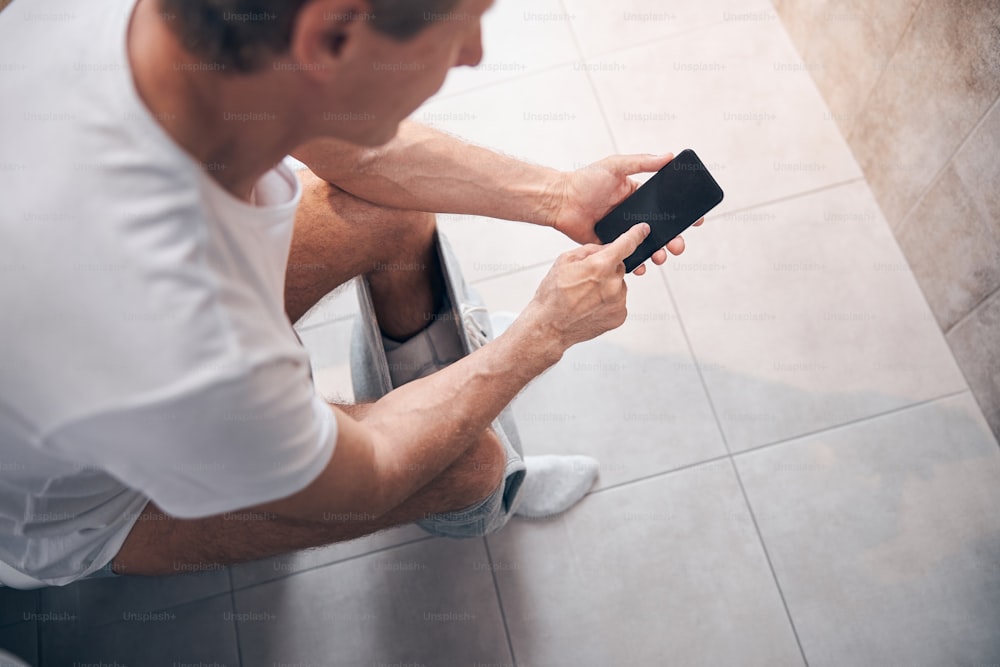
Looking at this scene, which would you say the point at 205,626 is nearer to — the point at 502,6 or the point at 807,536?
the point at 807,536

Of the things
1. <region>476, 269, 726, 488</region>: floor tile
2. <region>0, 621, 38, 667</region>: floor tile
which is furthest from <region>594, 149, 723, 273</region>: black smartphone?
<region>0, 621, 38, 667</region>: floor tile

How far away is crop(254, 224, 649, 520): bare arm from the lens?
0.77 meters

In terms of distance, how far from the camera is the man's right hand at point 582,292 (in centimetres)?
88

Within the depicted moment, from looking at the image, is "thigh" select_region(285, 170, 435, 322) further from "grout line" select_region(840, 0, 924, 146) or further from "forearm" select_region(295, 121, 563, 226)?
"grout line" select_region(840, 0, 924, 146)

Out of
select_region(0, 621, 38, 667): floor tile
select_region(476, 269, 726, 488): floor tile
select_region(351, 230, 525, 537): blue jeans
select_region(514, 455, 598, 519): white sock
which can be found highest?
select_region(351, 230, 525, 537): blue jeans

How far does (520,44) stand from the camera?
5.16 feet

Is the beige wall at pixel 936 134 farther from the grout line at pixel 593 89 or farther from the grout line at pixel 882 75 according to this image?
the grout line at pixel 593 89

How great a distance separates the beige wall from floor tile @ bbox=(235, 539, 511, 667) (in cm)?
91

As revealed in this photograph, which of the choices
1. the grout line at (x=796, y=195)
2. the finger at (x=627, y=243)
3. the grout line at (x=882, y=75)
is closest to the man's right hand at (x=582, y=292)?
the finger at (x=627, y=243)

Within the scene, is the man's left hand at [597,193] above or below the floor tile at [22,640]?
above

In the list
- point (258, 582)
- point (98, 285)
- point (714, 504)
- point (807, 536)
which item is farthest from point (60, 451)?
point (807, 536)

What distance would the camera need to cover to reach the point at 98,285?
0.55 m

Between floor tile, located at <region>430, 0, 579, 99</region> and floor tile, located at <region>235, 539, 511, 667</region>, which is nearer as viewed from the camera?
floor tile, located at <region>235, 539, 511, 667</region>

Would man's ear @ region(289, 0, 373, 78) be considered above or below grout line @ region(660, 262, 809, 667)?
above
